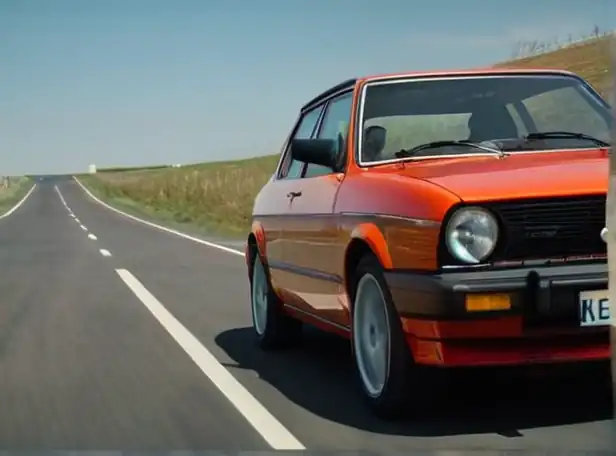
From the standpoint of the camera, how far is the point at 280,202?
7066mm

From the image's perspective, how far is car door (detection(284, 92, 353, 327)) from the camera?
5.70m

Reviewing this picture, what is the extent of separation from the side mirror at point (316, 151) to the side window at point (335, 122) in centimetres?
8

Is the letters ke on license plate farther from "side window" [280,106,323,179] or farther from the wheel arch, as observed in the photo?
"side window" [280,106,323,179]

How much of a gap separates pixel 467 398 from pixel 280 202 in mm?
2245

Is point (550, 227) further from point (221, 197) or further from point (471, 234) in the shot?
point (221, 197)

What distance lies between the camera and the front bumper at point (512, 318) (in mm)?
4359

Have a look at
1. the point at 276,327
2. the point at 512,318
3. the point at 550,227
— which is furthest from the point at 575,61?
the point at 512,318

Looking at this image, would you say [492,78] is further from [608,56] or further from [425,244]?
[608,56]

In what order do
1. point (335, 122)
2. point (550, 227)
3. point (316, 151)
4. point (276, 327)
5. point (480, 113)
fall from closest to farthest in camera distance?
point (550, 227), point (316, 151), point (480, 113), point (335, 122), point (276, 327)

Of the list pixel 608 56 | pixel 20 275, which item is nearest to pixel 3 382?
pixel 608 56

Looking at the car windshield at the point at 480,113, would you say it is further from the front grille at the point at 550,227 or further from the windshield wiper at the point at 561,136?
the front grille at the point at 550,227

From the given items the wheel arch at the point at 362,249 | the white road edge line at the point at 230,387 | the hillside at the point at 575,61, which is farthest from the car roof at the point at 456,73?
the hillside at the point at 575,61

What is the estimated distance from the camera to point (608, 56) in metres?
2.94

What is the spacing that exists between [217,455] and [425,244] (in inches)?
50.8
